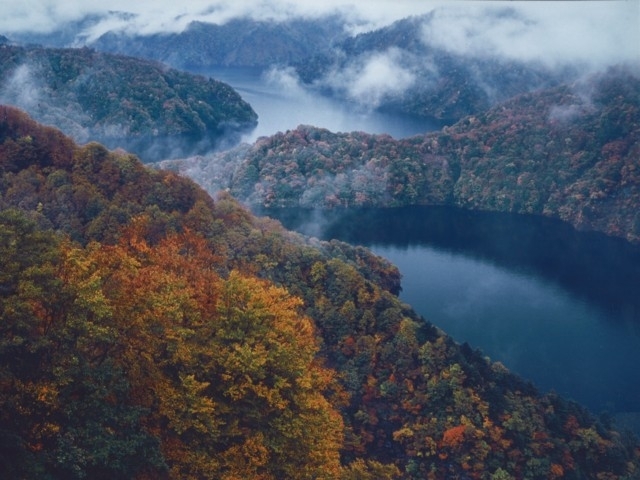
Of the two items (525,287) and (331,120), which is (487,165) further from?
(331,120)

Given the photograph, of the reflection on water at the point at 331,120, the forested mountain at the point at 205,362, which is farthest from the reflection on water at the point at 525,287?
the reflection on water at the point at 331,120

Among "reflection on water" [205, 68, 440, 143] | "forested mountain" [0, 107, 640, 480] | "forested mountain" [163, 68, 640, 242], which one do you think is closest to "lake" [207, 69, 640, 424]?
"forested mountain" [163, 68, 640, 242]

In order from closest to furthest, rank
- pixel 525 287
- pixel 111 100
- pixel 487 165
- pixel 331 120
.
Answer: pixel 525 287 → pixel 487 165 → pixel 111 100 → pixel 331 120

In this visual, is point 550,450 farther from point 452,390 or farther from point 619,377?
point 619,377

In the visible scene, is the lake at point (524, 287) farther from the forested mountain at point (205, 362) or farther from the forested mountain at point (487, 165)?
the forested mountain at point (205, 362)

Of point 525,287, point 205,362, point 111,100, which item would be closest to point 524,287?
point 525,287

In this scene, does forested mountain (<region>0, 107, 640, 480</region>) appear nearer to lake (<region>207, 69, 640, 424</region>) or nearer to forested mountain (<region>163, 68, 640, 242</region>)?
lake (<region>207, 69, 640, 424</region>)
